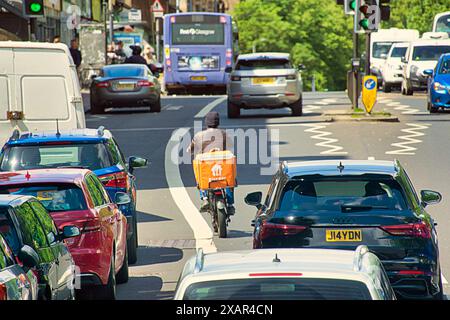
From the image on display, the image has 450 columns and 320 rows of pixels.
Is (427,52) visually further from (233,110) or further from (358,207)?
(358,207)

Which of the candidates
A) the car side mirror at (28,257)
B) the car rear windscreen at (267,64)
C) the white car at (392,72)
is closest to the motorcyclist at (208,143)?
the car side mirror at (28,257)

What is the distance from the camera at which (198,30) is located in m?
55.7

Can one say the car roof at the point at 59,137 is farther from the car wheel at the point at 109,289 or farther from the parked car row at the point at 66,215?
the car wheel at the point at 109,289

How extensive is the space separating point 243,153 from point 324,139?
9.38 feet

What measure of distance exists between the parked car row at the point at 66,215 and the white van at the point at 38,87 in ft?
11.9

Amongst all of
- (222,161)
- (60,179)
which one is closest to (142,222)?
(222,161)

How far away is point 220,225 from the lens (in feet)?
55.4

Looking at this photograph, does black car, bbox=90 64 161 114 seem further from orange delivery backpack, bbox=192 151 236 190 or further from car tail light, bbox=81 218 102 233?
car tail light, bbox=81 218 102 233

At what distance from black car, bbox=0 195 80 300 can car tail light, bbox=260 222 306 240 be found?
1.48 m

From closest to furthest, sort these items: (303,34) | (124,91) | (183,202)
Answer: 1. (183,202)
2. (124,91)
3. (303,34)

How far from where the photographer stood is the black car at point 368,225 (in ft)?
36.6

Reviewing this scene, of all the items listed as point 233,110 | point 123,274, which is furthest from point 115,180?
point 233,110

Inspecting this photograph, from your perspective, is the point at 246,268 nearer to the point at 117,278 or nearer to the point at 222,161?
the point at 117,278

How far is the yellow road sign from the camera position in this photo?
34969 millimetres
